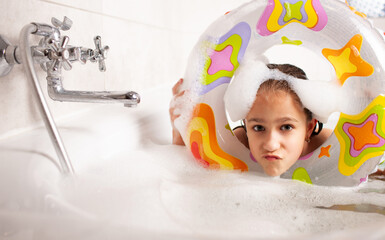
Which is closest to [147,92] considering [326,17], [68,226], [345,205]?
[326,17]

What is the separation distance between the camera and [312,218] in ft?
2.75

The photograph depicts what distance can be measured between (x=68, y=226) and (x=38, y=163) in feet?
1.02

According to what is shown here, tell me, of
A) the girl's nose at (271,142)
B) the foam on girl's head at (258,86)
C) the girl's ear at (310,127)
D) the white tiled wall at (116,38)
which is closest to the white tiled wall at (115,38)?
the white tiled wall at (116,38)

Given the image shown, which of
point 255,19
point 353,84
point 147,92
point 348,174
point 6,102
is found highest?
point 255,19

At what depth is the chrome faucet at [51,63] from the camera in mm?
840

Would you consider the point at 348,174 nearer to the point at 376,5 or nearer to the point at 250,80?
the point at 250,80

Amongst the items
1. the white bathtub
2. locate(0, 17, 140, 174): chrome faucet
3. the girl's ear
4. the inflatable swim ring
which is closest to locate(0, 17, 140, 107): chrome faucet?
locate(0, 17, 140, 174): chrome faucet

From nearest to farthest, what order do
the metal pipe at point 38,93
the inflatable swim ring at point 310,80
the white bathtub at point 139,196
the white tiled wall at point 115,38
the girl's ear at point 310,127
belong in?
→ the white bathtub at point 139,196, the metal pipe at point 38,93, the white tiled wall at point 115,38, the inflatable swim ring at point 310,80, the girl's ear at point 310,127

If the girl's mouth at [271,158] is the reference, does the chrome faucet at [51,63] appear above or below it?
above

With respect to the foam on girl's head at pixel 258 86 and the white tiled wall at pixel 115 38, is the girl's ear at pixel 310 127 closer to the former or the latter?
the foam on girl's head at pixel 258 86

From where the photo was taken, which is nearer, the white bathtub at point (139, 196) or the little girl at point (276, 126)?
the white bathtub at point (139, 196)

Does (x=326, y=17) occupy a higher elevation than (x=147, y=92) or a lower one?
higher

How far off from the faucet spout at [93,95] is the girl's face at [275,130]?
38 centimetres

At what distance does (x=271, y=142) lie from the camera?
113 cm
